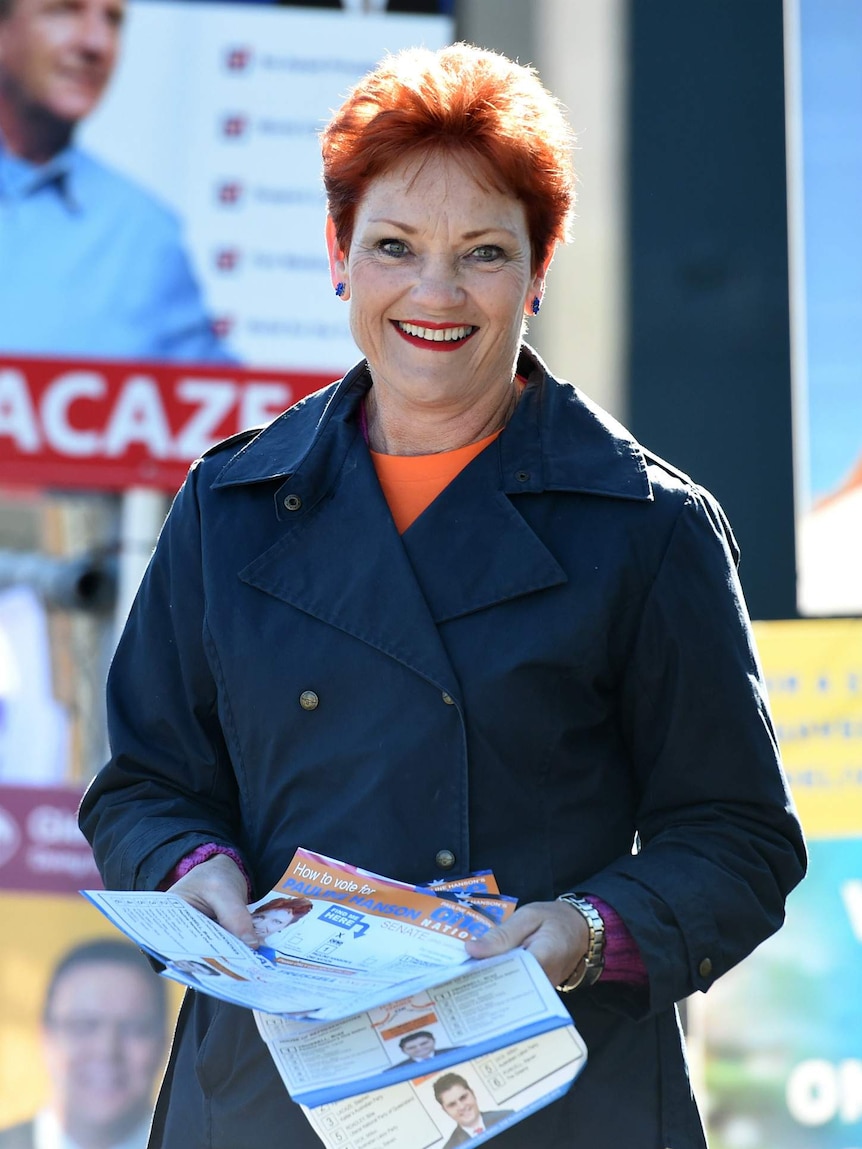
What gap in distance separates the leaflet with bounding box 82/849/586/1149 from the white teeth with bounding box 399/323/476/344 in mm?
646

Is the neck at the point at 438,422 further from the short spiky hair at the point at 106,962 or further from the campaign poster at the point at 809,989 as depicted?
the short spiky hair at the point at 106,962

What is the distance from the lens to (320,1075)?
1458 millimetres

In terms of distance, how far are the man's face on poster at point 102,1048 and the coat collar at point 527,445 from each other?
2676 millimetres

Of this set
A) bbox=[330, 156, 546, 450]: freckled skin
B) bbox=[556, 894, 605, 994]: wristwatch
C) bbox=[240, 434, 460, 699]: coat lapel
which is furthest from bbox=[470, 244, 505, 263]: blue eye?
bbox=[556, 894, 605, 994]: wristwatch

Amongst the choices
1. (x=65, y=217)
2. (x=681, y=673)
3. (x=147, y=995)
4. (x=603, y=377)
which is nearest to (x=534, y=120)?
(x=681, y=673)

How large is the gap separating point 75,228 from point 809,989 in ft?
9.12

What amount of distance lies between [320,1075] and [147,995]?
9.76ft

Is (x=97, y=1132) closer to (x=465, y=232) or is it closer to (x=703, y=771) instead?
(x=703, y=771)

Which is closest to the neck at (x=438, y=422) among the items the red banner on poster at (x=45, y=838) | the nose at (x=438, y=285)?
the nose at (x=438, y=285)

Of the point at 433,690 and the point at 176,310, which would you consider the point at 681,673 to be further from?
the point at 176,310

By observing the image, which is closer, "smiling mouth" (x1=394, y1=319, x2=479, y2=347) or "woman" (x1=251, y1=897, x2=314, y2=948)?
"woman" (x1=251, y1=897, x2=314, y2=948)

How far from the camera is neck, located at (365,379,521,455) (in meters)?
1.90

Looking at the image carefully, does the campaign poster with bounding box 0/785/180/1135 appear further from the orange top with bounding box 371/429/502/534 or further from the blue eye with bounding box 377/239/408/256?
the blue eye with bounding box 377/239/408/256

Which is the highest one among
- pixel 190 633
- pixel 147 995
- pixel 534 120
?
pixel 534 120
